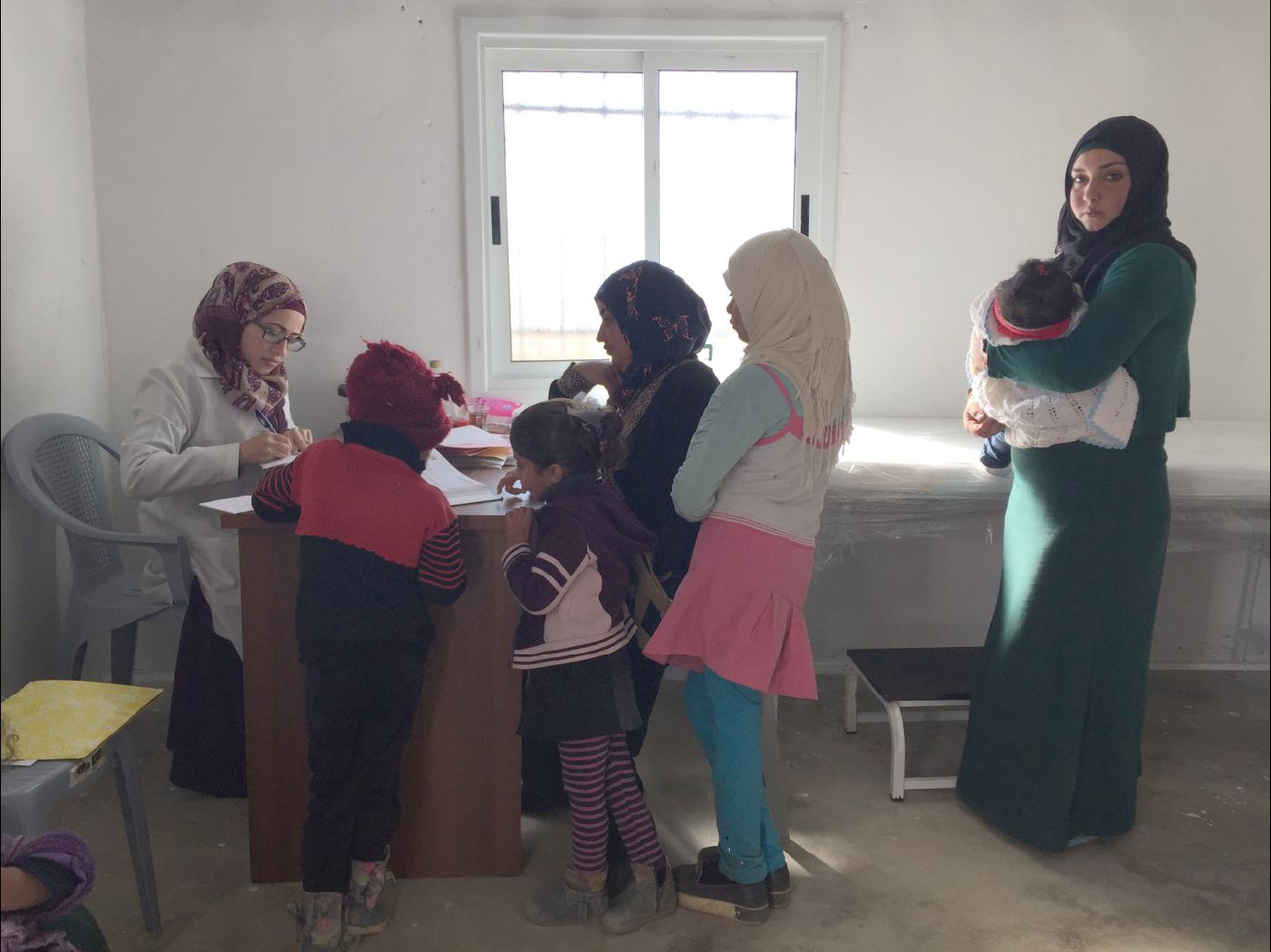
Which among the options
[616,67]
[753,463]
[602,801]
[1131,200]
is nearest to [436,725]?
[602,801]

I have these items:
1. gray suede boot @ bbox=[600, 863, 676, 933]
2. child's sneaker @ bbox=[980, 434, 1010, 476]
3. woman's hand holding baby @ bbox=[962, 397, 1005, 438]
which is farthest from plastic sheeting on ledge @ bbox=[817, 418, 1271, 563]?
gray suede boot @ bbox=[600, 863, 676, 933]

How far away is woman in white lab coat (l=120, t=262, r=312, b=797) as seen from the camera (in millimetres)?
2033

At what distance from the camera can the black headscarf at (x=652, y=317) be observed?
6.13ft

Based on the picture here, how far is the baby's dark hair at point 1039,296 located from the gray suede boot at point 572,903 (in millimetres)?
1246

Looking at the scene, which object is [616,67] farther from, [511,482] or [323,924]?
[323,924]

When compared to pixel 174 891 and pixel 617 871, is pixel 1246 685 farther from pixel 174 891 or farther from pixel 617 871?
pixel 174 891

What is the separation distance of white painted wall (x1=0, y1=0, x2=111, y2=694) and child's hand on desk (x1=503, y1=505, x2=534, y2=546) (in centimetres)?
70

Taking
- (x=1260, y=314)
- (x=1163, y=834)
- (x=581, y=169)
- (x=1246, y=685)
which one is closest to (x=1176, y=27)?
(x=1260, y=314)

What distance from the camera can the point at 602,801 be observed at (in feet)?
5.88

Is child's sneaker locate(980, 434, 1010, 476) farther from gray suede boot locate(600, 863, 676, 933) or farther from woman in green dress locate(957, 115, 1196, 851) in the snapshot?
gray suede boot locate(600, 863, 676, 933)

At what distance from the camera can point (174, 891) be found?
1854 millimetres

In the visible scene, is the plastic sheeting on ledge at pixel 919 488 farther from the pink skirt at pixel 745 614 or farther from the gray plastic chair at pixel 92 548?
the gray plastic chair at pixel 92 548

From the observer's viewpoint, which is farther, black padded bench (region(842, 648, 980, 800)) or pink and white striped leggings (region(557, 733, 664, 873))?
black padded bench (region(842, 648, 980, 800))

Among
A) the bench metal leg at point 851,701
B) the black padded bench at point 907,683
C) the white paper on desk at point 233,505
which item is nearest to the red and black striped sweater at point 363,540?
the white paper on desk at point 233,505
